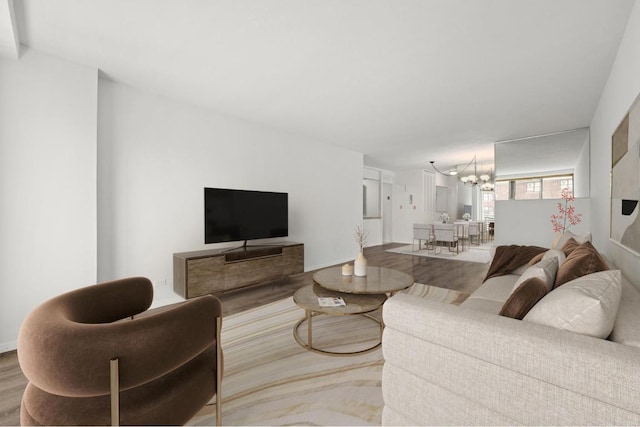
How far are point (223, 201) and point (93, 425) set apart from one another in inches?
109

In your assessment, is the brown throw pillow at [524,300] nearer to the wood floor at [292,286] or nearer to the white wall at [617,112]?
the white wall at [617,112]

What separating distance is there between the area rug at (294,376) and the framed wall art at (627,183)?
1.82m

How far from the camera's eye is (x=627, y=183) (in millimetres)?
1844

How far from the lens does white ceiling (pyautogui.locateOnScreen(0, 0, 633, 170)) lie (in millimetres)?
1888

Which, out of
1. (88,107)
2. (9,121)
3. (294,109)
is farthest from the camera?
(294,109)

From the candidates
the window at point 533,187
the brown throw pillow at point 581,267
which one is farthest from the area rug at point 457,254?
the brown throw pillow at point 581,267

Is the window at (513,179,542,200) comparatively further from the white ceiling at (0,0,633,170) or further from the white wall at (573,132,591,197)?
the white ceiling at (0,0,633,170)

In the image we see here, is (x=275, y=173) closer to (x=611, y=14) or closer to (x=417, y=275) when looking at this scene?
(x=417, y=275)

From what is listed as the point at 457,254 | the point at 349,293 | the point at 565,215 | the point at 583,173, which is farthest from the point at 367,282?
the point at 457,254

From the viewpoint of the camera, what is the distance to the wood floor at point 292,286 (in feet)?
5.53

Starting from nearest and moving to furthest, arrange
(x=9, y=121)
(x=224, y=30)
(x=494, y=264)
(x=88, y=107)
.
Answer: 1. (x=224, y=30)
2. (x=9, y=121)
3. (x=88, y=107)
4. (x=494, y=264)

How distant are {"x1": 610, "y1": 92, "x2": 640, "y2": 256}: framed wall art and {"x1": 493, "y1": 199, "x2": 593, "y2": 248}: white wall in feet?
8.74

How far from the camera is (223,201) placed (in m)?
3.55

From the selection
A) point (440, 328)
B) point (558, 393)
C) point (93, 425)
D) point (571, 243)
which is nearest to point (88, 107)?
point (93, 425)
